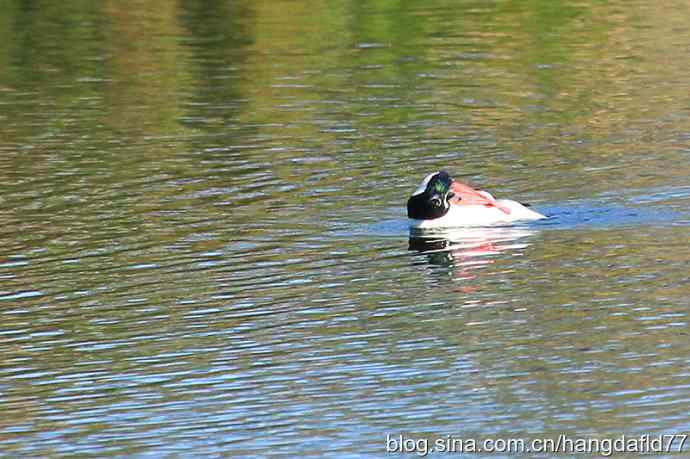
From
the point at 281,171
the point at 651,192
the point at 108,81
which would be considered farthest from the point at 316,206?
the point at 108,81

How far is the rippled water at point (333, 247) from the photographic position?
1255 cm

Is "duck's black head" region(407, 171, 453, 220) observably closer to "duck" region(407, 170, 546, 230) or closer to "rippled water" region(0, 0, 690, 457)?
"duck" region(407, 170, 546, 230)

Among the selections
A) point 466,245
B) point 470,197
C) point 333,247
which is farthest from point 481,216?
point 333,247

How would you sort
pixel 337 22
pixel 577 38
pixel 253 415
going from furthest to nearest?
pixel 337 22 → pixel 577 38 → pixel 253 415

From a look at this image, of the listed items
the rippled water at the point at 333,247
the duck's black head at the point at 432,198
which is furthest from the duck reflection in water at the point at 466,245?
the duck's black head at the point at 432,198

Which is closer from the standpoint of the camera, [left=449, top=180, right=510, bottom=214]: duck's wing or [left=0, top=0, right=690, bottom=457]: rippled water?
[left=0, top=0, right=690, bottom=457]: rippled water

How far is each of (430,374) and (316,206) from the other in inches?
274

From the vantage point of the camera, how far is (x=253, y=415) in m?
12.4

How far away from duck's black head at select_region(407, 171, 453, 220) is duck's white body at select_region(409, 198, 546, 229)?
0.29 ft

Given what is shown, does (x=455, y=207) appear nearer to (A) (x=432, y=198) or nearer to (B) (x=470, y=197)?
(B) (x=470, y=197)

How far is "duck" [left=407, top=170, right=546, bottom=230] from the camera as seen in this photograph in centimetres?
1873

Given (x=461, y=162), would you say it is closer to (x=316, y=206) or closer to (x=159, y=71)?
(x=316, y=206)

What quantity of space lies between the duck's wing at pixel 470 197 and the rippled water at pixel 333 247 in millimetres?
389

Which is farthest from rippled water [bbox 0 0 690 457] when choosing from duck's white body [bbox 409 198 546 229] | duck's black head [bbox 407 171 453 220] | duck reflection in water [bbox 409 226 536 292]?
duck's black head [bbox 407 171 453 220]
